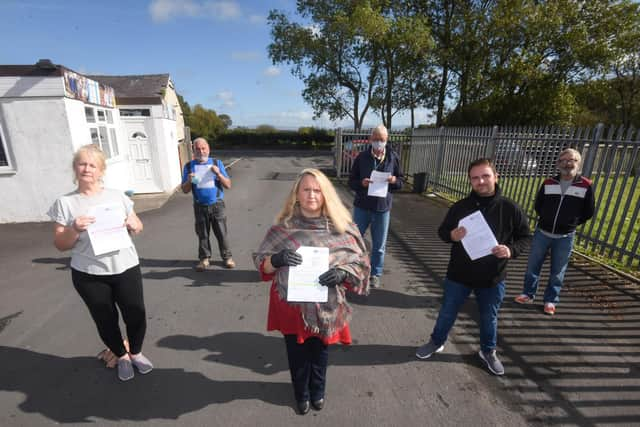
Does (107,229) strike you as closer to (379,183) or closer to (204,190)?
(204,190)

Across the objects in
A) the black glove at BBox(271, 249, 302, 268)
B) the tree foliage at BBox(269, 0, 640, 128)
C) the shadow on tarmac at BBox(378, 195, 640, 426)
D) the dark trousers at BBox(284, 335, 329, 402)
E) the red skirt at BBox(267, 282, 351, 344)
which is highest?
the tree foliage at BBox(269, 0, 640, 128)

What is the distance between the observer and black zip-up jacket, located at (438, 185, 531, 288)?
2.50 meters

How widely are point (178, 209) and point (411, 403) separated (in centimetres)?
811

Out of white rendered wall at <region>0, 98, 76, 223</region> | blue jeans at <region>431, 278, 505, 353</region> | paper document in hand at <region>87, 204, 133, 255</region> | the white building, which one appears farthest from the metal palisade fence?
white rendered wall at <region>0, 98, 76, 223</region>

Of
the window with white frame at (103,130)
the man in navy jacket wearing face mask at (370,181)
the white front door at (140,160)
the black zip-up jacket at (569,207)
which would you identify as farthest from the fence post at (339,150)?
the black zip-up jacket at (569,207)

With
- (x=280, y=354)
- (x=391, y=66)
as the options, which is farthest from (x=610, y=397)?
(x=391, y=66)

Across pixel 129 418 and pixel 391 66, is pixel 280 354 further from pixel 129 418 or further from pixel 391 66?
pixel 391 66

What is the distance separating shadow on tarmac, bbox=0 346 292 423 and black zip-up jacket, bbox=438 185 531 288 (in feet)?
6.08

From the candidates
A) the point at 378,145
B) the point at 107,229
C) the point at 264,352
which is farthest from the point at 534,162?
the point at 107,229

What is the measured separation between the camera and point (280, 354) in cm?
309

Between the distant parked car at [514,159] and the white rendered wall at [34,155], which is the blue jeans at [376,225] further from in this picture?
the white rendered wall at [34,155]

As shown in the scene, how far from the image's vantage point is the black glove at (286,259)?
200cm

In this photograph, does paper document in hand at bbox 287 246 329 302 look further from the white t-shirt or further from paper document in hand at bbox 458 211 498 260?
the white t-shirt

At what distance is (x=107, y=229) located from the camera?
2379mm
